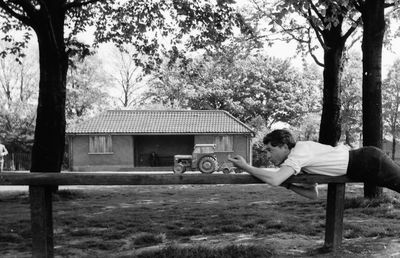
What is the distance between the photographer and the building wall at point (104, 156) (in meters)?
36.3

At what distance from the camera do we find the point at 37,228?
4.57 metres

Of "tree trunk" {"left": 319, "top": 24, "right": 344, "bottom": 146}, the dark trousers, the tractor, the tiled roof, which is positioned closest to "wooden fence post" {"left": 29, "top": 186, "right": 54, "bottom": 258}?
the dark trousers

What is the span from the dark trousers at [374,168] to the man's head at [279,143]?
0.68 meters

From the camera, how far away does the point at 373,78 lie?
987 cm

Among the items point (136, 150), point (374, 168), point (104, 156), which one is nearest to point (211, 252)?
point (374, 168)

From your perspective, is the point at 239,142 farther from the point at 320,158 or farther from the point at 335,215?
the point at 320,158

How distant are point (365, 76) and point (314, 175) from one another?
6054mm

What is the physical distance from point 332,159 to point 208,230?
2.75 meters

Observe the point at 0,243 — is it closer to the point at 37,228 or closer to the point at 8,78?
the point at 37,228

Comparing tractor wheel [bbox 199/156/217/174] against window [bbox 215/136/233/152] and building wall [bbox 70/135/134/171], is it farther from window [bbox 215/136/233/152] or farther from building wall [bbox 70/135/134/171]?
building wall [bbox 70/135/134/171]

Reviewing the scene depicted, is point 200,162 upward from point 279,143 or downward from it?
downward

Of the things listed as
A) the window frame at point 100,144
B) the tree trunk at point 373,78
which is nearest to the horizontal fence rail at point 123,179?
the tree trunk at point 373,78

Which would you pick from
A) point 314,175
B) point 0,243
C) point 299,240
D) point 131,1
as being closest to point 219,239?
point 299,240

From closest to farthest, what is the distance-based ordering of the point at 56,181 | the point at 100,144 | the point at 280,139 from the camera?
1. the point at 56,181
2. the point at 280,139
3. the point at 100,144
